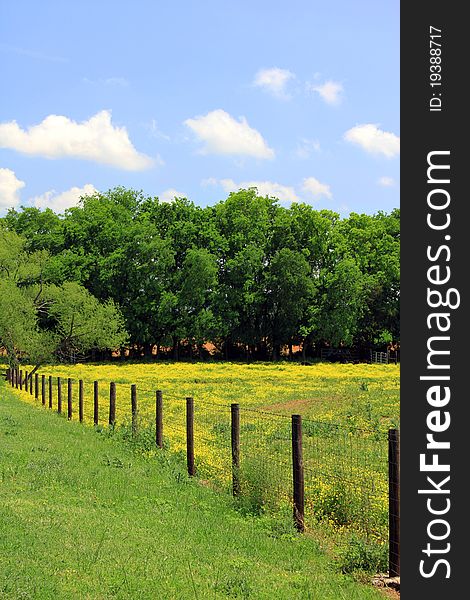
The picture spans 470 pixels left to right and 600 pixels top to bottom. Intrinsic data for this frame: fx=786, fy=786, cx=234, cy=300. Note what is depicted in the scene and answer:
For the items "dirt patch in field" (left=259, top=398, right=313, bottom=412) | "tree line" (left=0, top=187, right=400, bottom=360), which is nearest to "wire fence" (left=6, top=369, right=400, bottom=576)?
"dirt patch in field" (left=259, top=398, right=313, bottom=412)

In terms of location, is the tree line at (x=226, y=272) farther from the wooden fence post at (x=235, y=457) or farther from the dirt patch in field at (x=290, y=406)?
the wooden fence post at (x=235, y=457)

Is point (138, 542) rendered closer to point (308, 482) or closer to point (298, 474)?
point (298, 474)

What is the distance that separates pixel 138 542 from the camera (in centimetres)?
882

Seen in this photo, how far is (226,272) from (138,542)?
76.0 metres

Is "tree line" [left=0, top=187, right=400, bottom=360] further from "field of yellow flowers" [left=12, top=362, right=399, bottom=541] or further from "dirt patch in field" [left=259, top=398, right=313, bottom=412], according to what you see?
"dirt patch in field" [left=259, top=398, right=313, bottom=412]

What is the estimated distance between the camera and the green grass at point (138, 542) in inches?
287

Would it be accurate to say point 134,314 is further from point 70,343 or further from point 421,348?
point 421,348

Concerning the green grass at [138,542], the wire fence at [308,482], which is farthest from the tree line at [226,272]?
the green grass at [138,542]

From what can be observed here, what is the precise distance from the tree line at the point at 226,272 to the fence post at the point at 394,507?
67474mm

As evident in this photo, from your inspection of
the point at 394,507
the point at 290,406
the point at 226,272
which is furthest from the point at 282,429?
the point at 226,272

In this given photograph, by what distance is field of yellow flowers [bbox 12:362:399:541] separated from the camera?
10.6 m

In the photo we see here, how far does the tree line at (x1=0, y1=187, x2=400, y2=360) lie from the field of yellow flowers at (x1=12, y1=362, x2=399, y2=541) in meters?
17.3

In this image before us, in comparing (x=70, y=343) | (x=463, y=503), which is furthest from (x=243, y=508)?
(x=70, y=343)

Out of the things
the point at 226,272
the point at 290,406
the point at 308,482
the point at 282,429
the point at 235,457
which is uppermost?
the point at 226,272
